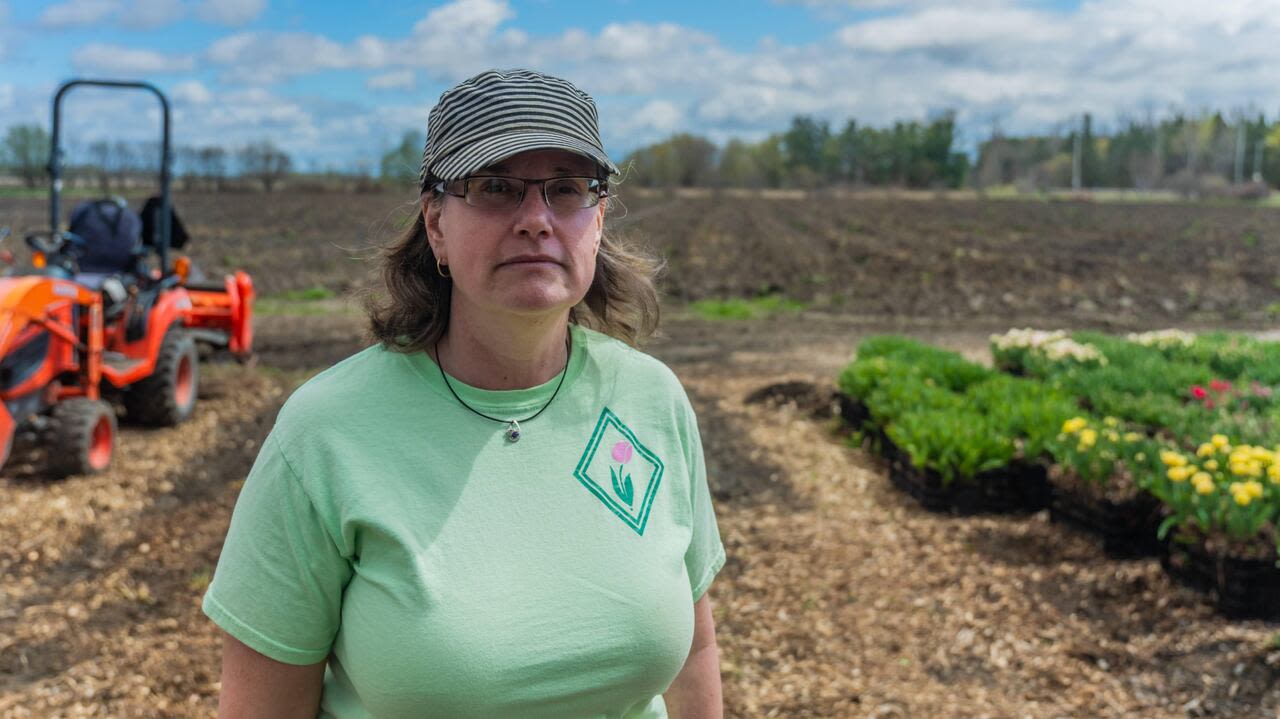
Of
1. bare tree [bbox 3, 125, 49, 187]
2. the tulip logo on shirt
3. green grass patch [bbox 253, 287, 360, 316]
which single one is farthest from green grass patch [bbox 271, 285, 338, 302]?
bare tree [bbox 3, 125, 49, 187]

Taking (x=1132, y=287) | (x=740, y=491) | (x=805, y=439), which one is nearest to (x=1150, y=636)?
(x=740, y=491)

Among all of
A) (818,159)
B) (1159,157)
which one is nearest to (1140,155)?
(1159,157)

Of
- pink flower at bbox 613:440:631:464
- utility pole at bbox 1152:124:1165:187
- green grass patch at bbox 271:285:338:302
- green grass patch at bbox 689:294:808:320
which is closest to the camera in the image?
pink flower at bbox 613:440:631:464

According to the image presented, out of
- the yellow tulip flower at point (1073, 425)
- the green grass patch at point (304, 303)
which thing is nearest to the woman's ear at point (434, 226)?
the yellow tulip flower at point (1073, 425)

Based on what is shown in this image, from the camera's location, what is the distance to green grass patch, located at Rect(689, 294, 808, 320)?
14562 mm

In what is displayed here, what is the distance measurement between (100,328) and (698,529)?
18.9 feet

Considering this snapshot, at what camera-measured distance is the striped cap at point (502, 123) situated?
1.54 meters

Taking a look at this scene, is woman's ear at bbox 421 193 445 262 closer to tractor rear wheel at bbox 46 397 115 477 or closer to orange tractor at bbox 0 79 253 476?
orange tractor at bbox 0 79 253 476

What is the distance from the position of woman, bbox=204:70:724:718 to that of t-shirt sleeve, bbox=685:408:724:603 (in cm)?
4

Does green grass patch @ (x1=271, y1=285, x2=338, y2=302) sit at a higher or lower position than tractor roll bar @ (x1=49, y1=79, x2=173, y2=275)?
lower

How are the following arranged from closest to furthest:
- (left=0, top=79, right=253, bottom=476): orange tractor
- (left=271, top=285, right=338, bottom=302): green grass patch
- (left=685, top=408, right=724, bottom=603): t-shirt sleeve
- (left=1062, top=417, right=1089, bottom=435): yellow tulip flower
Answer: (left=685, top=408, right=724, bottom=603): t-shirt sleeve
(left=1062, top=417, right=1089, bottom=435): yellow tulip flower
(left=0, top=79, right=253, bottom=476): orange tractor
(left=271, top=285, right=338, bottom=302): green grass patch

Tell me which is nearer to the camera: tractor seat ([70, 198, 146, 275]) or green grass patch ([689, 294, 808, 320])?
tractor seat ([70, 198, 146, 275])

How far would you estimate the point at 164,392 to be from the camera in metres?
7.23

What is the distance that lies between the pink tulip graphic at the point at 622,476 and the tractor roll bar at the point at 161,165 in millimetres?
6506
